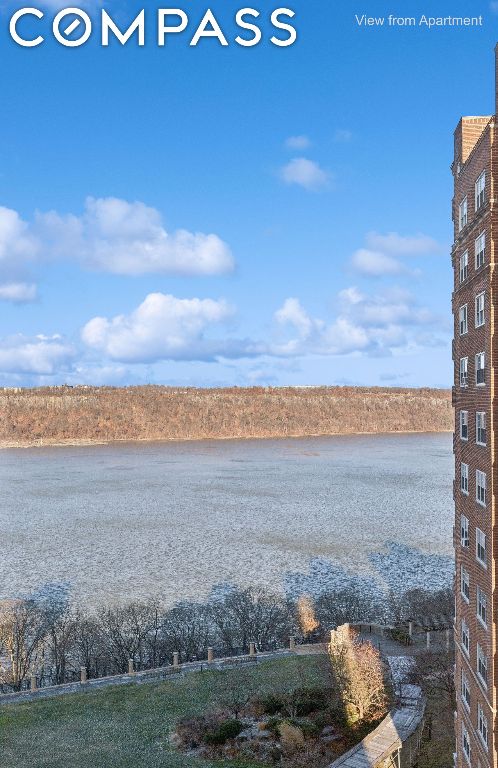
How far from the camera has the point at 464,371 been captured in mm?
24219

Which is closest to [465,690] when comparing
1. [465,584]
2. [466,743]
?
[466,743]

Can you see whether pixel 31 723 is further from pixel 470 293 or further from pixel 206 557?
pixel 206 557

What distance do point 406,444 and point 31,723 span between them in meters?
143

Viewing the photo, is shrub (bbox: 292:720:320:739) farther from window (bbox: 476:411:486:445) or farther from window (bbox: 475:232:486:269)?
window (bbox: 475:232:486:269)

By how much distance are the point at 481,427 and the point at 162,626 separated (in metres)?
24.3

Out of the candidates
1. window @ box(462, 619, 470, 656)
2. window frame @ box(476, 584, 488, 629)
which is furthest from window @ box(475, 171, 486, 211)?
window @ box(462, 619, 470, 656)

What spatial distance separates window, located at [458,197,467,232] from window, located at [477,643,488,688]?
43.9ft

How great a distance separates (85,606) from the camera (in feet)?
145

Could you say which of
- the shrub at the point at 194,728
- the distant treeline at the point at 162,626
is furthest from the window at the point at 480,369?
the distant treeline at the point at 162,626

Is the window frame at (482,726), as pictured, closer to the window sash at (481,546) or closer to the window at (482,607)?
the window at (482,607)

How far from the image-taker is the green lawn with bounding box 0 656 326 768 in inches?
1067

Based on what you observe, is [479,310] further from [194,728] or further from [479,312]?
[194,728]

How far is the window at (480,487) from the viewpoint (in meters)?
21.6

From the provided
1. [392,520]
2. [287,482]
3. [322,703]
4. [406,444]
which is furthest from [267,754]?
[406,444]
